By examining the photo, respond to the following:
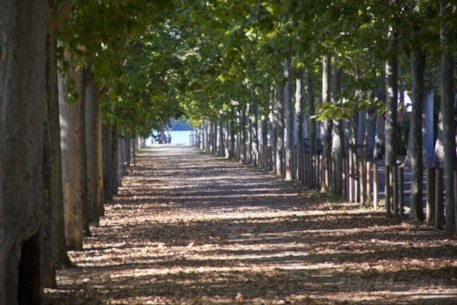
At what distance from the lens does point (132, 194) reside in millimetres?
35281

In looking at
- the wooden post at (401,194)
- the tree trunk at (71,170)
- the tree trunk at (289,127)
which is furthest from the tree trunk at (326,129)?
the tree trunk at (71,170)

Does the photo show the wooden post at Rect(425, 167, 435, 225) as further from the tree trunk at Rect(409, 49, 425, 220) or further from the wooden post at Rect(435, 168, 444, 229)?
the tree trunk at Rect(409, 49, 425, 220)

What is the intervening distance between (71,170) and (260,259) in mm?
3777

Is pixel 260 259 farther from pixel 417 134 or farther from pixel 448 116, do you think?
pixel 417 134

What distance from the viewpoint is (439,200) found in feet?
61.9

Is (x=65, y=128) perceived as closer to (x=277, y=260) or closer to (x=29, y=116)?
(x=277, y=260)

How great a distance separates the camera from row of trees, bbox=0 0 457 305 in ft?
32.3

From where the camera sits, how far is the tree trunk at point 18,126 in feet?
32.1

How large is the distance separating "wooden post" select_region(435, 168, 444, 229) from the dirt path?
290 mm

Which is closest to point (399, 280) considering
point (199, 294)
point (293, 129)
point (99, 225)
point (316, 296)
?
point (316, 296)

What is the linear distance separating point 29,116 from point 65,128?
25.2 ft

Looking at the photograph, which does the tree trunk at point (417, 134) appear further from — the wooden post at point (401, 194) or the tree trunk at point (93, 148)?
the tree trunk at point (93, 148)

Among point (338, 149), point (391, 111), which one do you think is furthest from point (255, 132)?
point (391, 111)

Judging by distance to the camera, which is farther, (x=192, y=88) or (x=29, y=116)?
(x=192, y=88)
